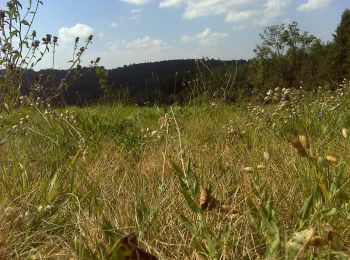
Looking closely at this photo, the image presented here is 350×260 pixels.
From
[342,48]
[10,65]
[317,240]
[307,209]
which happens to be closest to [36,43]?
[10,65]

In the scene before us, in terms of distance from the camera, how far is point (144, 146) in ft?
10.3

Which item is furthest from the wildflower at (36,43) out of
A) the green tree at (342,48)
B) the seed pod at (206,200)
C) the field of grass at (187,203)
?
the green tree at (342,48)

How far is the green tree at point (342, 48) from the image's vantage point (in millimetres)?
27534

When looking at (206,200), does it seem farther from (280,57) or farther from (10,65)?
(280,57)

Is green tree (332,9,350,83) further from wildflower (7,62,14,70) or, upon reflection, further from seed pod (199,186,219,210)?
seed pod (199,186,219,210)

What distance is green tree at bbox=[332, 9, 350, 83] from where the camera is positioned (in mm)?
27534

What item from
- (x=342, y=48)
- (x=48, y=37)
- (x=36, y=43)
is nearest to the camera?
(x=36, y=43)

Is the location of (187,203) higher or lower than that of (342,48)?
lower

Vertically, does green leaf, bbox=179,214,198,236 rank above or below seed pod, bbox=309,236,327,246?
below

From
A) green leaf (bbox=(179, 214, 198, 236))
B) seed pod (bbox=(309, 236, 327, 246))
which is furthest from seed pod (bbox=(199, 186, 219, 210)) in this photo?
seed pod (bbox=(309, 236, 327, 246))

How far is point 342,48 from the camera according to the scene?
29.4 metres

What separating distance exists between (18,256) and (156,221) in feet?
1.51

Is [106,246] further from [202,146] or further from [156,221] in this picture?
[202,146]

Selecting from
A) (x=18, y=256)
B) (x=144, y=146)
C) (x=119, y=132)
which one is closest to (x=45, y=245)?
(x=18, y=256)
